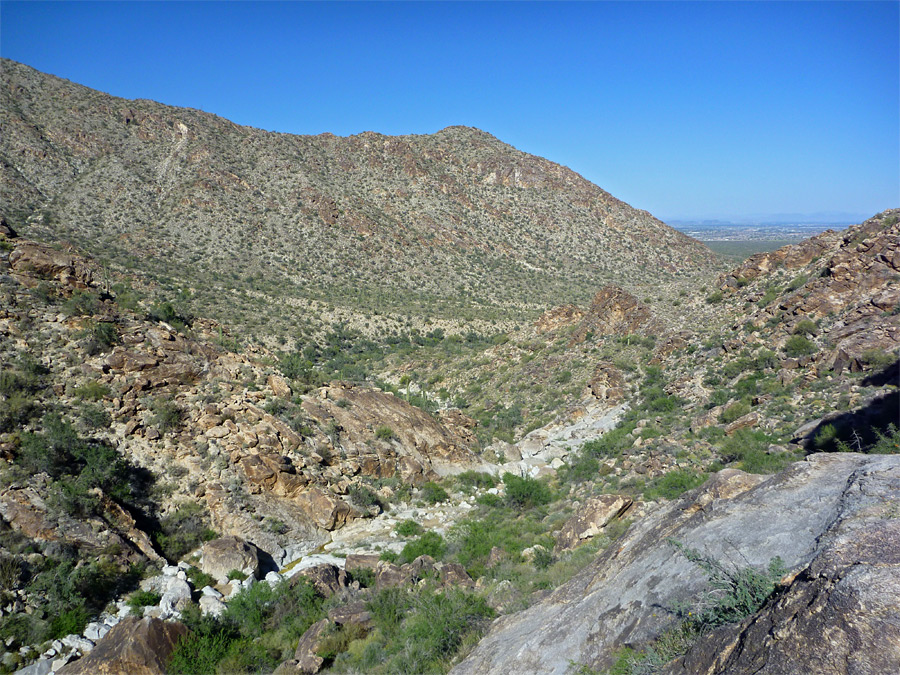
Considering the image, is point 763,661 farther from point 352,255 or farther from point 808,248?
point 352,255

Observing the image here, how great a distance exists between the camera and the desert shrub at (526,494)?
45.4 ft

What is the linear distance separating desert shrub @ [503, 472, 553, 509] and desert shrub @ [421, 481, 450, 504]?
2.05 m

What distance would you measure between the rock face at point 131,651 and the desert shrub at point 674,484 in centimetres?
994

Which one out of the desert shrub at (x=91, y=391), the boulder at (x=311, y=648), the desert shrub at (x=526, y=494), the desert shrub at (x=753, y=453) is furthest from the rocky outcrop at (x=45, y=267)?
the desert shrub at (x=753, y=453)

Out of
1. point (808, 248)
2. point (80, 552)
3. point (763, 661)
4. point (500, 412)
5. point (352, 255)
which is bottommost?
point (500, 412)

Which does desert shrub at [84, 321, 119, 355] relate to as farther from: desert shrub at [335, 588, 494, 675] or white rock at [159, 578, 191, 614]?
desert shrub at [335, 588, 494, 675]

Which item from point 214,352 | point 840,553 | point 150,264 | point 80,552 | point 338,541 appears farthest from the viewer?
point 150,264

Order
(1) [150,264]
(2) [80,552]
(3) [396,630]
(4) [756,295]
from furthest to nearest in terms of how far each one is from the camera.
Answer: (1) [150,264]
(4) [756,295]
(2) [80,552]
(3) [396,630]

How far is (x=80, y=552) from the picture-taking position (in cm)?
937

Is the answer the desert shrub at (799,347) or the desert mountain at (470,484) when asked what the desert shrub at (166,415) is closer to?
the desert mountain at (470,484)

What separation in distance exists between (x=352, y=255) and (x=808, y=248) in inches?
1757

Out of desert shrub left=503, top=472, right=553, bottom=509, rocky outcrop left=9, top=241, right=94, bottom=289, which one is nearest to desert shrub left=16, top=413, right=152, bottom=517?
rocky outcrop left=9, top=241, right=94, bottom=289

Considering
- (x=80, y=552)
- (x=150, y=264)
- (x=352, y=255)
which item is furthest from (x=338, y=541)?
(x=352, y=255)

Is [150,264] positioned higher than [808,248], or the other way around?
[150,264]
